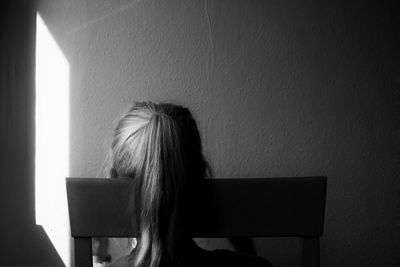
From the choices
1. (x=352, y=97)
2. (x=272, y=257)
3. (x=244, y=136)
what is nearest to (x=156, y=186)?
(x=244, y=136)

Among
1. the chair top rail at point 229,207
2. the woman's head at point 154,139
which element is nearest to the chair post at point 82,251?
the chair top rail at point 229,207

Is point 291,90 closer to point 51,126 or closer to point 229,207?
point 229,207

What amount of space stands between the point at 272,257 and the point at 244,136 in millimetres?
379

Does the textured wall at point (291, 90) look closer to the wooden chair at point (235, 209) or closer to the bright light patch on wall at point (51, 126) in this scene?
the bright light patch on wall at point (51, 126)

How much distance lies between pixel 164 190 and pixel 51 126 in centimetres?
64

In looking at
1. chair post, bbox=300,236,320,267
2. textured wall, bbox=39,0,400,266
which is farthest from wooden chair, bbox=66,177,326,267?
textured wall, bbox=39,0,400,266

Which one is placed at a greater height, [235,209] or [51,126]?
[51,126]

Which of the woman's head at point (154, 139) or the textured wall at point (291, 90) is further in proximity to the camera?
the textured wall at point (291, 90)

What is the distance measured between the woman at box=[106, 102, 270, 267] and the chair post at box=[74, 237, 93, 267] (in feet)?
0.23

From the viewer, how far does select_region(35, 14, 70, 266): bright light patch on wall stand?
1192 millimetres

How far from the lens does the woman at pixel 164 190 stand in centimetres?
71

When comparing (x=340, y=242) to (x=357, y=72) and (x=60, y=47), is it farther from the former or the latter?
(x=60, y=47)

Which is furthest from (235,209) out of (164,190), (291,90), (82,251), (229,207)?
(291,90)

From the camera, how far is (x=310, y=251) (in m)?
0.69
